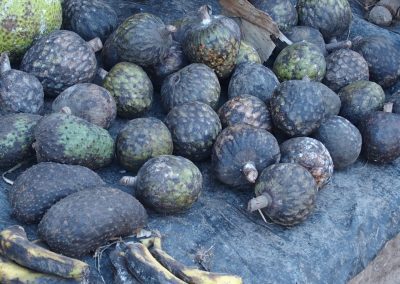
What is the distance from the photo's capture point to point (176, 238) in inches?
143

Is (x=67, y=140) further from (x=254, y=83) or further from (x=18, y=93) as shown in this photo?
(x=254, y=83)

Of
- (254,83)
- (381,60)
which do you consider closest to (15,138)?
(254,83)

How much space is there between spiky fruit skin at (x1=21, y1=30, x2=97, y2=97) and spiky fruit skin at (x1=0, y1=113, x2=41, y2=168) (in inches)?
22.3

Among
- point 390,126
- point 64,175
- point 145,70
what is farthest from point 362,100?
point 64,175

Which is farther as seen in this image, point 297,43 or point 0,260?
point 297,43

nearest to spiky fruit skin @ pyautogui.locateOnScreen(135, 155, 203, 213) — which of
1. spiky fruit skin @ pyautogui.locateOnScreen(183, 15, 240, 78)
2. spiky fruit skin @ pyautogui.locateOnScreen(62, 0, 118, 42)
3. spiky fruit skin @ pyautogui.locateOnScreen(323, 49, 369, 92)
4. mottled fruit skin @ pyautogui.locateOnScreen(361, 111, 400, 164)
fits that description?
spiky fruit skin @ pyautogui.locateOnScreen(183, 15, 240, 78)

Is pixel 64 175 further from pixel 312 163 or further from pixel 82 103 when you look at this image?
pixel 312 163

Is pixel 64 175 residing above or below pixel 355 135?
above

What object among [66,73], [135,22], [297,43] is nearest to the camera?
[66,73]

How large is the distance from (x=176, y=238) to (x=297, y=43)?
6.91ft

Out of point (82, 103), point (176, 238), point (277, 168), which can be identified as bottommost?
point (176, 238)

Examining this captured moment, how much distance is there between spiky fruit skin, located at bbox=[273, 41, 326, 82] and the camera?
189 inches

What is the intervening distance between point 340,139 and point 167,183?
1377mm

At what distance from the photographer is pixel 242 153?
396cm
